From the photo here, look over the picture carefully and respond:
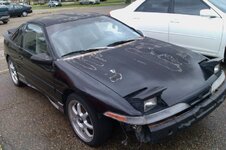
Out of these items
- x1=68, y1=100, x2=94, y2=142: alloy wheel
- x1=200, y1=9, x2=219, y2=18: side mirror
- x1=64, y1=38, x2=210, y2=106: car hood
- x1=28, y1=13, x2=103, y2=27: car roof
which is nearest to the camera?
x1=64, y1=38, x2=210, y2=106: car hood

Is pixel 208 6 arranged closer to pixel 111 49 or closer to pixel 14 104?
pixel 111 49

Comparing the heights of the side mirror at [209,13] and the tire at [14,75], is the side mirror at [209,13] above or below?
above

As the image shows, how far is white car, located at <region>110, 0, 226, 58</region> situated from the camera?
5.24 m

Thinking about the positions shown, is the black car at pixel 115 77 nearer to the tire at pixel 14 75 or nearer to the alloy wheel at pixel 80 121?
the alloy wheel at pixel 80 121

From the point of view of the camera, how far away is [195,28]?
5.45 metres

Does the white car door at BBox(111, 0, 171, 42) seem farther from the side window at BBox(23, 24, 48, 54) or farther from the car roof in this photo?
the side window at BBox(23, 24, 48, 54)

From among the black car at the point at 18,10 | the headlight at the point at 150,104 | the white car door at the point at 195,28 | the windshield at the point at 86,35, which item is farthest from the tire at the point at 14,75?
the black car at the point at 18,10

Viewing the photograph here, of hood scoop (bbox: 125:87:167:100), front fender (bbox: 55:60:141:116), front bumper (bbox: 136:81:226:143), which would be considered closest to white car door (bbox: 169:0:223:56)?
front bumper (bbox: 136:81:226:143)

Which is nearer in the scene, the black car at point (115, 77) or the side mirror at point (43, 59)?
the black car at point (115, 77)

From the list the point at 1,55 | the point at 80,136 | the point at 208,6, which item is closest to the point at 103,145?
the point at 80,136

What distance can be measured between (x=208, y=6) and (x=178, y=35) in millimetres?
782

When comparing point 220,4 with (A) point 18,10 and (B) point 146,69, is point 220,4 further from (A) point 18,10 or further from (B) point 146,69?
(A) point 18,10

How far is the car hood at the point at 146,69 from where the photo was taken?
2.92 m

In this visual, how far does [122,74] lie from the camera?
124 inches
